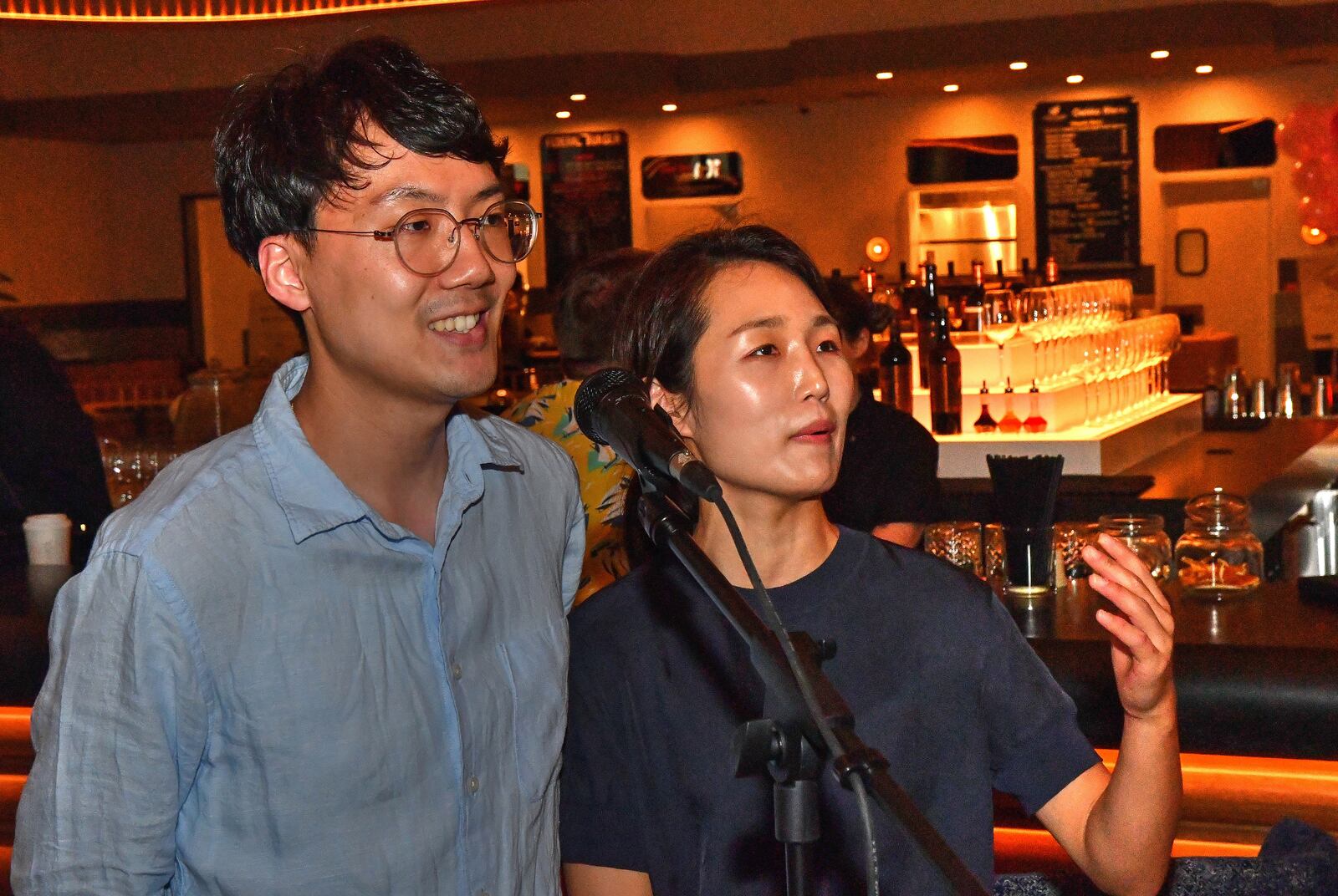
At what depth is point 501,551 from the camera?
1.65 metres

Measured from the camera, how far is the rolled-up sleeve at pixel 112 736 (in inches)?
51.9

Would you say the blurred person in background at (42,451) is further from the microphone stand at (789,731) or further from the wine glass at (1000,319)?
the microphone stand at (789,731)

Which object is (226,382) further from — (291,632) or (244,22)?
(291,632)

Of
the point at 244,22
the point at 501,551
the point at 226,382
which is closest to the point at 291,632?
the point at 501,551

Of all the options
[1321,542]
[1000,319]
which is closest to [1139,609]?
[1321,542]

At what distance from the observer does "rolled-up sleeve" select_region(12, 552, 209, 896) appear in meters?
1.32

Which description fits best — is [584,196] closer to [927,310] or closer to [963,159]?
[963,159]

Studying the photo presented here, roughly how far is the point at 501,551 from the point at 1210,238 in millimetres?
9099

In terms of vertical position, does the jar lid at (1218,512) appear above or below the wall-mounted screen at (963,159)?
below

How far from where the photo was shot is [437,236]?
1.47 meters

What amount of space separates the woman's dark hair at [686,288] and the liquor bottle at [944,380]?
3.02 metres

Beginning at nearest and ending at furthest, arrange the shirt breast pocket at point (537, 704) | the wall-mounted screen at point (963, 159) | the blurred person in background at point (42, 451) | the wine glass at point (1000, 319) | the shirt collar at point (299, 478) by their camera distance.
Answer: the shirt collar at point (299, 478)
the shirt breast pocket at point (537, 704)
the blurred person in background at point (42, 451)
the wine glass at point (1000, 319)
the wall-mounted screen at point (963, 159)

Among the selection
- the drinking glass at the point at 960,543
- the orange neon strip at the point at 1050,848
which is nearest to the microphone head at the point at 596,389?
the orange neon strip at the point at 1050,848

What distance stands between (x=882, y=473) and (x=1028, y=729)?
1.84 metres
